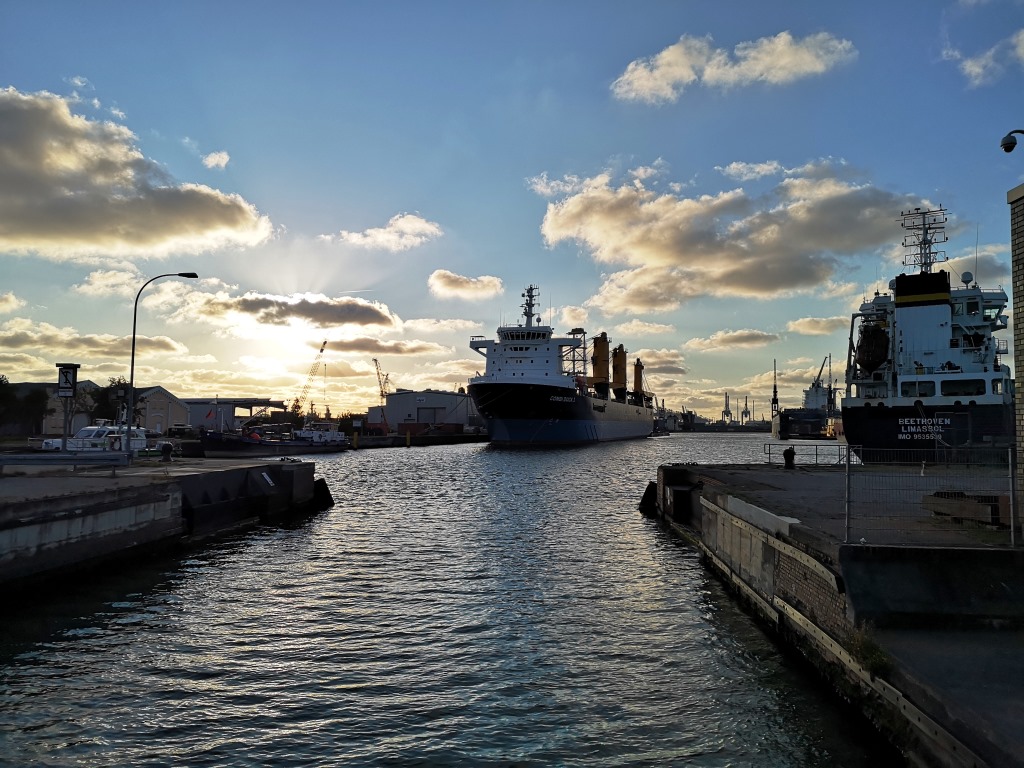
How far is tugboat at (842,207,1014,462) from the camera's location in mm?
46812

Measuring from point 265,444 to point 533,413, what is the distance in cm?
3574

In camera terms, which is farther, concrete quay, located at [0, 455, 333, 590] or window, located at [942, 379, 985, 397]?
window, located at [942, 379, 985, 397]

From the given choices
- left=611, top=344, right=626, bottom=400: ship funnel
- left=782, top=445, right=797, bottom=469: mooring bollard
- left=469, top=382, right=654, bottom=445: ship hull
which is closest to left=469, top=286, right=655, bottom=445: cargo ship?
left=469, top=382, right=654, bottom=445: ship hull

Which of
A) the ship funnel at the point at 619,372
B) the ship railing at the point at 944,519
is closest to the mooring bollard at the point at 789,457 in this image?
the ship railing at the point at 944,519

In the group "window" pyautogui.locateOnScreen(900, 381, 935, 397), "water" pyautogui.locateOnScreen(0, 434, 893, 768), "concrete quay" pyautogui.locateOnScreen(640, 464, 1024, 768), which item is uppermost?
"window" pyautogui.locateOnScreen(900, 381, 935, 397)

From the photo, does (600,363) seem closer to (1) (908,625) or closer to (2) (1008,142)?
(2) (1008,142)

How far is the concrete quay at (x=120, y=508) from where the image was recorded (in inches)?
597

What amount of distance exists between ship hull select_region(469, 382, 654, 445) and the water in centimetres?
6720

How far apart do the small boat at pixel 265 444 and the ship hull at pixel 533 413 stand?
20.3 metres

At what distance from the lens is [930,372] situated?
50750 millimetres

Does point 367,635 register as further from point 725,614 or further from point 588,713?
point 725,614

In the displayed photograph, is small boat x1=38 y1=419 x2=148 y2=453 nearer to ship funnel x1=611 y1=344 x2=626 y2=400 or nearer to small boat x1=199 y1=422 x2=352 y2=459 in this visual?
small boat x1=199 y1=422 x2=352 y2=459

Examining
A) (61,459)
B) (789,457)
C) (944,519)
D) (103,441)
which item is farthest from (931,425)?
(103,441)

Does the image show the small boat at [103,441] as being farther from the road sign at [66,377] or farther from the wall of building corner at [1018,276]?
the wall of building corner at [1018,276]
